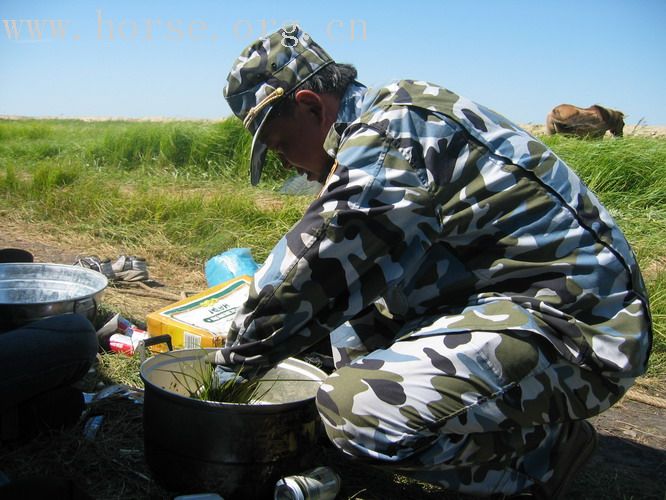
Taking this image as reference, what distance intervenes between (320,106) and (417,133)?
37cm

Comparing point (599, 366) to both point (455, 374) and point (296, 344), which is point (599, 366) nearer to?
point (455, 374)

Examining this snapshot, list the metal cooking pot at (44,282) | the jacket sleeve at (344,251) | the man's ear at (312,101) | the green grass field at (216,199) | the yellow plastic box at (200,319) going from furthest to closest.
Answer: the green grass field at (216,199)
the metal cooking pot at (44,282)
the yellow plastic box at (200,319)
the man's ear at (312,101)
the jacket sleeve at (344,251)

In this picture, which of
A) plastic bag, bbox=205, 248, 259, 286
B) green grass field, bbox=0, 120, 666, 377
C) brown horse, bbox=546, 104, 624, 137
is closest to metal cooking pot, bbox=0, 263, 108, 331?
plastic bag, bbox=205, 248, 259, 286

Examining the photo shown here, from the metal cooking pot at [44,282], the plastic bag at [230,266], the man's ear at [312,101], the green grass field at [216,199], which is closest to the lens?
the man's ear at [312,101]

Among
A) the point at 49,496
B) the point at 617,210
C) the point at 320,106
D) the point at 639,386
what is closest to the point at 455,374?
the point at 320,106

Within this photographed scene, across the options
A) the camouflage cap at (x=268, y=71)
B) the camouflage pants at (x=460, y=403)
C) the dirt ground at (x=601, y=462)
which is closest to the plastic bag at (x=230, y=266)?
the dirt ground at (x=601, y=462)

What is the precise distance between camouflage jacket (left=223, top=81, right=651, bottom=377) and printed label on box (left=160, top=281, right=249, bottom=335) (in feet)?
3.46

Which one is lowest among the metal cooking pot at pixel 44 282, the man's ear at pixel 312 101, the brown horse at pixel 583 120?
the metal cooking pot at pixel 44 282

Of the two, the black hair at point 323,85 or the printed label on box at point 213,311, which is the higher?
the black hair at point 323,85

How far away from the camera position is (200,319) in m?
3.03

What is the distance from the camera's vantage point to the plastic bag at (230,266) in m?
3.87

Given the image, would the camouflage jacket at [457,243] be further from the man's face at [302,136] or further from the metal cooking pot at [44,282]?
the metal cooking pot at [44,282]

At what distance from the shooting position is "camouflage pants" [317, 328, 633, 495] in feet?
5.91

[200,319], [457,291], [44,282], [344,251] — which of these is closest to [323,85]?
[344,251]
